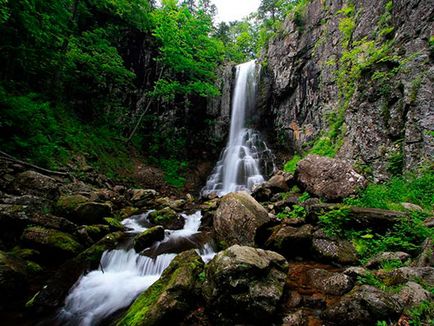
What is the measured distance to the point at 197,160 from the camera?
19344 millimetres

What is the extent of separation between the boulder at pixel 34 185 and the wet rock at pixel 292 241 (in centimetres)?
671

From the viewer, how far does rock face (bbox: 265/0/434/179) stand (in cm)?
675

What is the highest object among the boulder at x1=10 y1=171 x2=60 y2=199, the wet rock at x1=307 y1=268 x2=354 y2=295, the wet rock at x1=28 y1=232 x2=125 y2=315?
the boulder at x1=10 y1=171 x2=60 y2=199

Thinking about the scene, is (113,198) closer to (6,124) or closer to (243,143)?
(6,124)

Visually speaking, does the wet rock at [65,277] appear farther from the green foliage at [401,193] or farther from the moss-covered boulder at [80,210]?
the green foliage at [401,193]

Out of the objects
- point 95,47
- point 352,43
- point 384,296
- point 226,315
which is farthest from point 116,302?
point 352,43

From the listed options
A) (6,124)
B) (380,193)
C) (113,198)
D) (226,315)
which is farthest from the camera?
(113,198)

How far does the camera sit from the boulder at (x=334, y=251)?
4605 millimetres

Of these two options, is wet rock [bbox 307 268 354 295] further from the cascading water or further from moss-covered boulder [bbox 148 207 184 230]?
the cascading water

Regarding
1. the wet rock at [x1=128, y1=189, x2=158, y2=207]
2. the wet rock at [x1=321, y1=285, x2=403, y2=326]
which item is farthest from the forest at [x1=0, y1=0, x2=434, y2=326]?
the wet rock at [x1=128, y1=189, x2=158, y2=207]

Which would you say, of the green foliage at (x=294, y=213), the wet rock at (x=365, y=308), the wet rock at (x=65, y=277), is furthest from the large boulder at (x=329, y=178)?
the wet rock at (x=65, y=277)

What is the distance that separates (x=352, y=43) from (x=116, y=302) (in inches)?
569

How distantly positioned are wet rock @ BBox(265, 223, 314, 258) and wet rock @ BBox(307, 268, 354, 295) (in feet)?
3.03

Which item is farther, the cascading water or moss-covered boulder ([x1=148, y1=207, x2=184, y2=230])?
the cascading water
